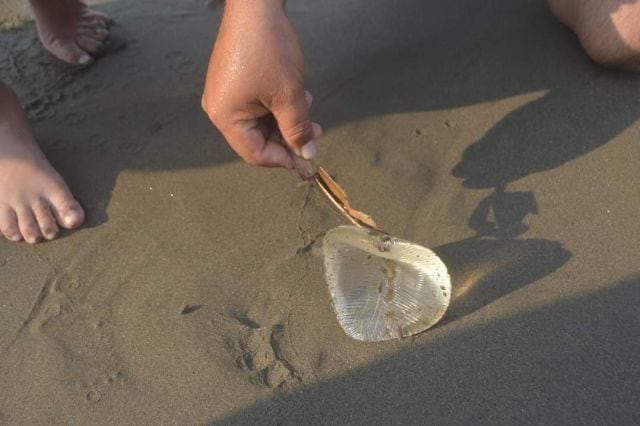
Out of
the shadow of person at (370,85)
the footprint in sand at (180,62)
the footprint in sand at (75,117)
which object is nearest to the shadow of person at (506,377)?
the shadow of person at (370,85)

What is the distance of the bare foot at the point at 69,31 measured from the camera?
80.9 inches

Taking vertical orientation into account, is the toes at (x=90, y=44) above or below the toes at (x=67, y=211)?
above

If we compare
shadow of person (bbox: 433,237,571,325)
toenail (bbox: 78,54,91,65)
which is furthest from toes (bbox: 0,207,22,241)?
shadow of person (bbox: 433,237,571,325)

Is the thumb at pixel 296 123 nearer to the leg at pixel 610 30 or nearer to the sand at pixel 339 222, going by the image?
the sand at pixel 339 222

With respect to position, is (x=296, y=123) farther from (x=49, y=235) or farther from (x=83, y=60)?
(x=83, y=60)

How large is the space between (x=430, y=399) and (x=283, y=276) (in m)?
0.48

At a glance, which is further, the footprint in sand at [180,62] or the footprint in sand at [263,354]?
the footprint in sand at [180,62]

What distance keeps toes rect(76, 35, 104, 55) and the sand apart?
0.08m

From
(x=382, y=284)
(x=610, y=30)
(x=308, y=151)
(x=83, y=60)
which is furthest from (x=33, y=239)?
(x=610, y=30)

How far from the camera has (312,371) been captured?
1.29 meters

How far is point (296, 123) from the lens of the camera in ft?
3.92

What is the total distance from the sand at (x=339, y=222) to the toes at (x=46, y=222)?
4 cm

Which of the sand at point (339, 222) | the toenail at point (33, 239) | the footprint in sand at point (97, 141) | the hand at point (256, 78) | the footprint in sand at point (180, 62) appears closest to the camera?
the hand at point (256, 78)

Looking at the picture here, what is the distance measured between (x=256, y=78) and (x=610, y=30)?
3.90ft
